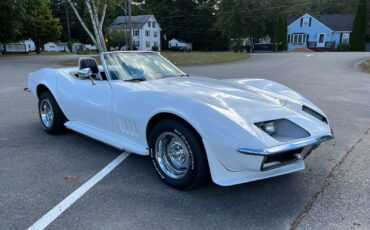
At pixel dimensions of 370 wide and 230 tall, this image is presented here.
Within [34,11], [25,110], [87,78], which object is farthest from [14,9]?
[87,78]

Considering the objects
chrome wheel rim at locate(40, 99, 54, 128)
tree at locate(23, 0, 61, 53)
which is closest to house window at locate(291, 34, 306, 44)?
tree at locate(23, 0, 61, 53)

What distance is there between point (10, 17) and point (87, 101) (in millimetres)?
Result: 37176

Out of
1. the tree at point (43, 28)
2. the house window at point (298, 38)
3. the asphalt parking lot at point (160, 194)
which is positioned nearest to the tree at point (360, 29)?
the house window at point (298, 38)

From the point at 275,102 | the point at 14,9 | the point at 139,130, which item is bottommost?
the point at 139,130

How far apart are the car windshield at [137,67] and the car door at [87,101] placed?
0.24 m

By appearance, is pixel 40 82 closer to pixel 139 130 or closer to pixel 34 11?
pixel 139 130

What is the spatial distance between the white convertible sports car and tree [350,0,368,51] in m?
48.3

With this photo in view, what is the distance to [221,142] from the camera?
278 centimetres

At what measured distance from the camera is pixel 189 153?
310 centimetres

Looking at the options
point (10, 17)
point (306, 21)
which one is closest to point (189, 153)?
point (10, 17)

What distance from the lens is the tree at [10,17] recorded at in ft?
106

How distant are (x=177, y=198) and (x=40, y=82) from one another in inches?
134

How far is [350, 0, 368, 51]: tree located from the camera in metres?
45.3

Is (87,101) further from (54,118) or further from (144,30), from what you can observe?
(144,30)
